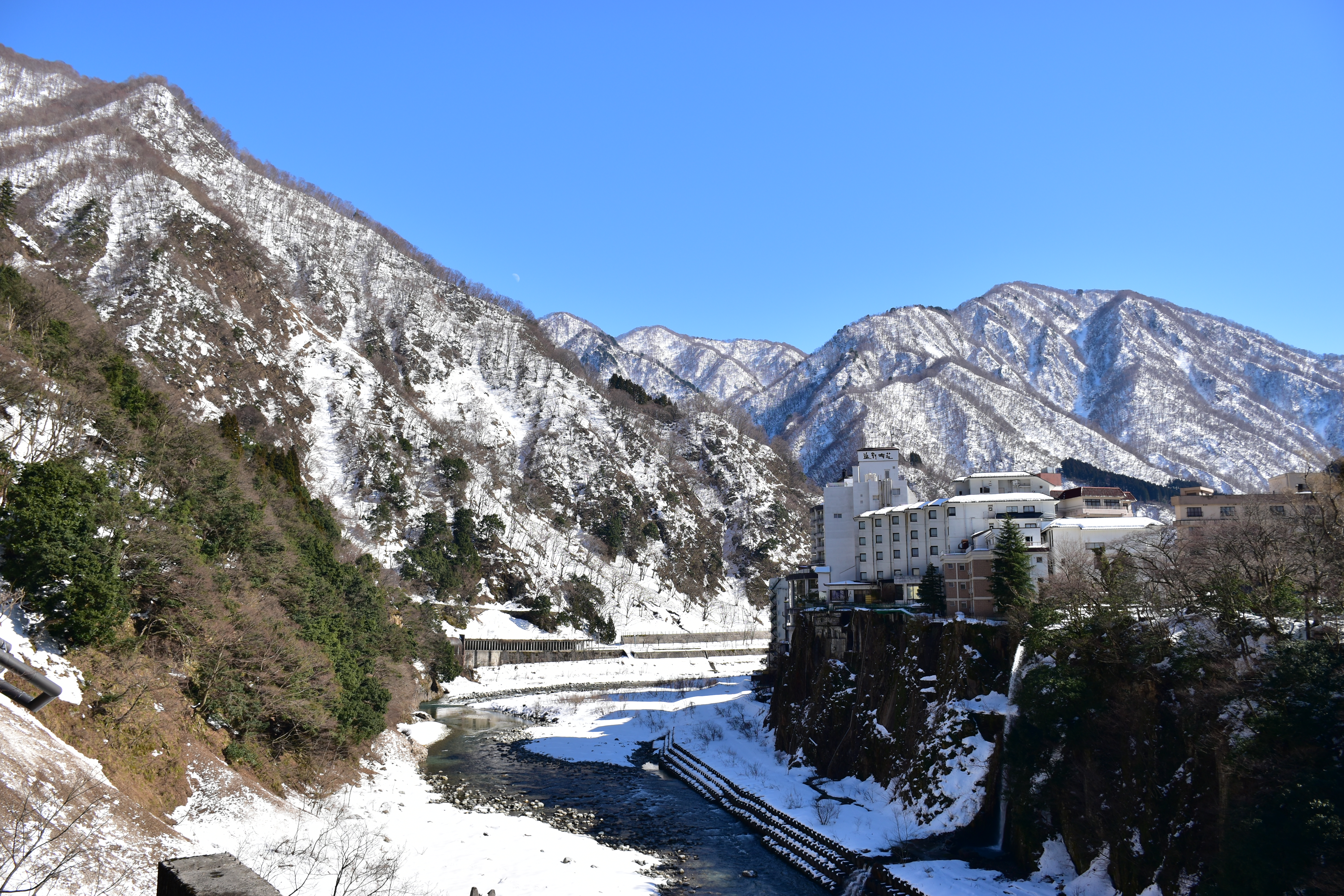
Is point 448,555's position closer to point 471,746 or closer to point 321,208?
point 471,746

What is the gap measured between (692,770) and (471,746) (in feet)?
46.4

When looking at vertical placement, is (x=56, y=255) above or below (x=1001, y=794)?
above

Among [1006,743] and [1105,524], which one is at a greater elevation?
[1105,524]

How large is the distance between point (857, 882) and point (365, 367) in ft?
335

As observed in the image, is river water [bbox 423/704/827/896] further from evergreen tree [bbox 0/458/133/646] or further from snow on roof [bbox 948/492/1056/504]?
snow on roof [bbox 948/492/1056/504]

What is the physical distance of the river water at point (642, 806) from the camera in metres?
25.8

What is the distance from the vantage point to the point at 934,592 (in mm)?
43625

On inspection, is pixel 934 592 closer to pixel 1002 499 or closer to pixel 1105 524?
pixel 1002 499

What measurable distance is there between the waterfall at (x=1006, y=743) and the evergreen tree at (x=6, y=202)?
9318cm

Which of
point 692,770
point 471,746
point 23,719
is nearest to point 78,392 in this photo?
point 23,719

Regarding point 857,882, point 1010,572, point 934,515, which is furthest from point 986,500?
point 857,882

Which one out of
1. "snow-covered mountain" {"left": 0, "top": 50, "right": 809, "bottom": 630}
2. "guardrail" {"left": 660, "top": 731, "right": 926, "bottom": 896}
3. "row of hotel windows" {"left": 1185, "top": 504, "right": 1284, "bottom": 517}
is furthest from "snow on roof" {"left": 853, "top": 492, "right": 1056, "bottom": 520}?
"snow-covered mountain" {"left": 0, "top": 50, "right": 809, "bottom": 630}

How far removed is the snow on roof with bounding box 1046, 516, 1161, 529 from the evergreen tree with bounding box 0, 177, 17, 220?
94.1 metres

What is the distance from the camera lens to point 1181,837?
1964cm
